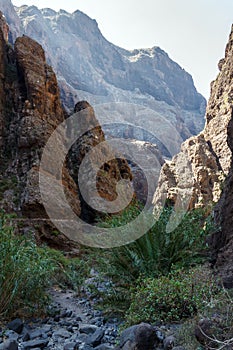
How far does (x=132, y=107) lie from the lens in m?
74.7

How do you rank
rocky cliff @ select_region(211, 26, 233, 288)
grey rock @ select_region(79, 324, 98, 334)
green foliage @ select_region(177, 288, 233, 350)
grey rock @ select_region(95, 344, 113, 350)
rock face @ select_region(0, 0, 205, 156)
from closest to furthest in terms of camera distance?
green foliage @ select_region(177, 288, 233, 350) < grey rock @ select_region(95, 344, 113, 350) < grey rock @ select_region(79, 324, 98, 334) < rocky cliff @ select_region(211, 26, 233, 288) < rock face @ select_region(0, 0, 205, 156)

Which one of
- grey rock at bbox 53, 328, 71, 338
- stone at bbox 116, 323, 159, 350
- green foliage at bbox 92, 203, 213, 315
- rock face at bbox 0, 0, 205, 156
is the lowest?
grey rock at bbox 53, 328, 71, 338

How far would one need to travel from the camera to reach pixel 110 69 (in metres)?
111

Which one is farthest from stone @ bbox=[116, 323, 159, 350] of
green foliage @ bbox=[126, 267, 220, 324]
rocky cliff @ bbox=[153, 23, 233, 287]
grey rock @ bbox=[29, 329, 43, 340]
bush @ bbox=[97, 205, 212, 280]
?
rocky cliff @ bbox=[153, 23, 233, 287]

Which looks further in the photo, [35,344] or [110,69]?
[110,69]

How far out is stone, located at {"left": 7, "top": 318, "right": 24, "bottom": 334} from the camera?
4.19 m

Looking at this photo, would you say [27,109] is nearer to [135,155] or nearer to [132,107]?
[135,155]

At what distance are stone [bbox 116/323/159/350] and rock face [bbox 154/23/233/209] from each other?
80.1 ft

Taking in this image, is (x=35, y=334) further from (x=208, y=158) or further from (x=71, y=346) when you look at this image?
(x=208, y=158)

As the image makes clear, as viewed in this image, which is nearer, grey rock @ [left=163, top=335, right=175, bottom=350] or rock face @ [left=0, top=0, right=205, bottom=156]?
grey rock @ [left=163, top=335, right=175, bottom=350]

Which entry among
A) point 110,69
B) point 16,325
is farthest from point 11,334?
point 110,69

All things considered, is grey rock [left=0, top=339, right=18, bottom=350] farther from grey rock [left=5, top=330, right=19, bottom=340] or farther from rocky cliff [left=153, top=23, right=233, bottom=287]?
Result: rocky cliff [left=153, top=23, right=233, bottom=287]

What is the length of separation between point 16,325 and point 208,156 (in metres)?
27.8

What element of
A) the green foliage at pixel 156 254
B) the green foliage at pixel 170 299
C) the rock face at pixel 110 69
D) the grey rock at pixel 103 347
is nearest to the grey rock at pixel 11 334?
the grey rock at pixel 103 347
